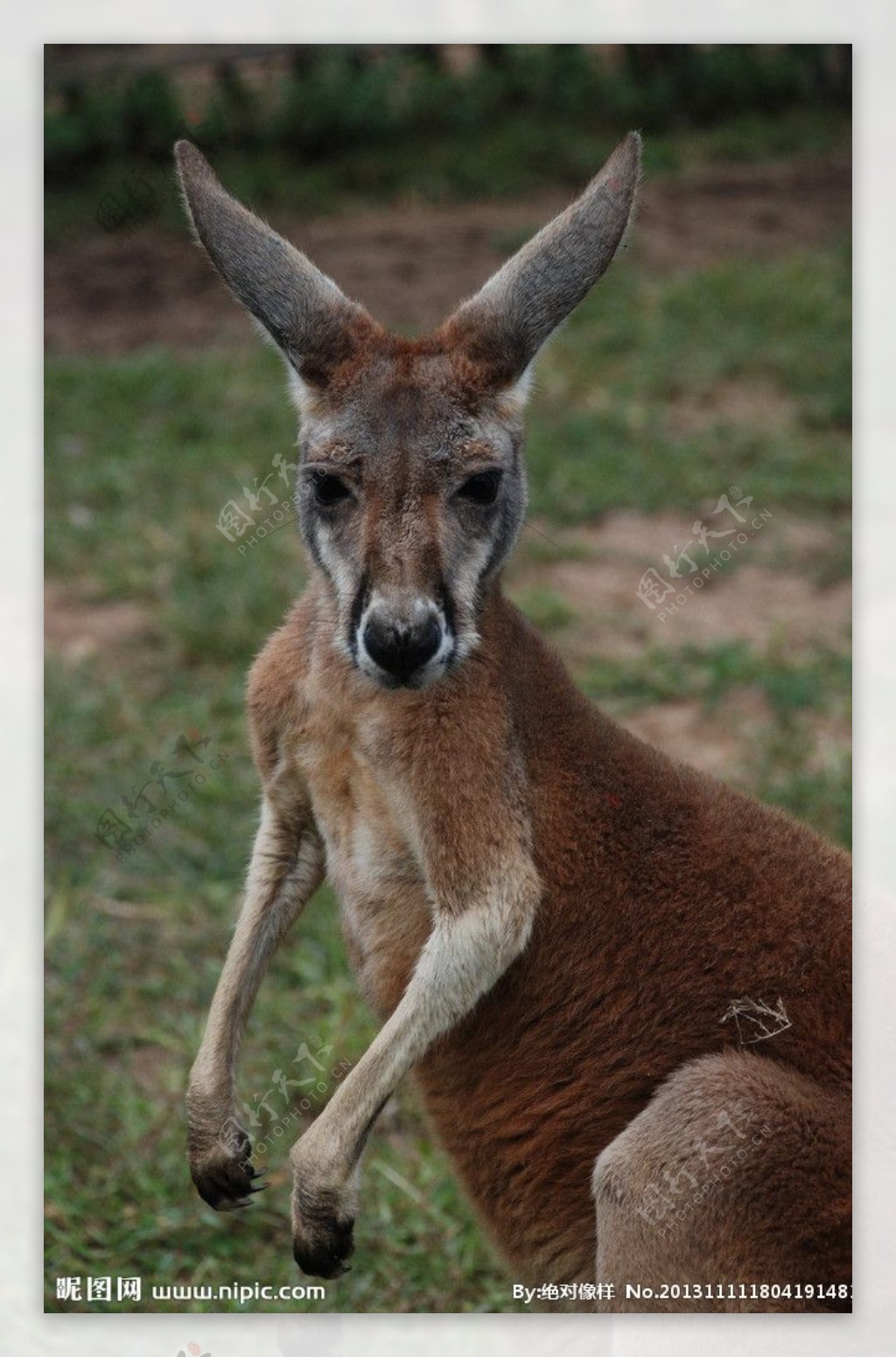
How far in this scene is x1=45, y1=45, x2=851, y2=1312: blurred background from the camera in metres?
4.16

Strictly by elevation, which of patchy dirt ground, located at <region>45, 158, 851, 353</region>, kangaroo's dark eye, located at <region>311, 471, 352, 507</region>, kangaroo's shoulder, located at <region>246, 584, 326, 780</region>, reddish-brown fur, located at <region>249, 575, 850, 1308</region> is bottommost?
reddish-brown fur, located at <region>249, 575, 850, 1308</region>

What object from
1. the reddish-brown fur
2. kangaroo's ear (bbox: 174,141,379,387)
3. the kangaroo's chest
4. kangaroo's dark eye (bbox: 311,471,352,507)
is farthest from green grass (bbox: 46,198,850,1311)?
kangaroo's ear (bbox: 174,141,379,387)

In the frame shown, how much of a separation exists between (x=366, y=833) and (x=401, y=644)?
1.93 feet

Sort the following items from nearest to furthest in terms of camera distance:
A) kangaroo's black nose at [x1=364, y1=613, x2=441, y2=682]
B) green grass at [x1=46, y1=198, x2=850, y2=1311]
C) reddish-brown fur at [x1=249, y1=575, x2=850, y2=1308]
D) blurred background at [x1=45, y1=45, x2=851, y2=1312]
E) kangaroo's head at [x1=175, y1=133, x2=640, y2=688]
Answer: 1. kangaroo's black nose at [x1=364, y1=613, x2=441, y2=682]
2. kangaroo's head at [x1=175, y1=133, x2=640, y2=688]
3. reddish-brown fur at [x1=249, y1=575, x2=850, y2=1308]
4. green grass at [x1=46, y1=198, x2=850, y2=1311]
5. blurred background at [x1=45, y1=45, x2=851, y2=1312]

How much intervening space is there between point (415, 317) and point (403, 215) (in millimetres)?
766

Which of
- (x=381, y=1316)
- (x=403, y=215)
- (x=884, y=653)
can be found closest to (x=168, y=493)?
Answer: (x=403, y=215)

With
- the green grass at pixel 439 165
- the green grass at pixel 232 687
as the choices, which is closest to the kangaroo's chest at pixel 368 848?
the green grass at pixel 232 687

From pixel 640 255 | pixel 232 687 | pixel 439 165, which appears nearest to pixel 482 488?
pixel 232 687

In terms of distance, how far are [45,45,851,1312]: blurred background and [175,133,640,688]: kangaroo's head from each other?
1239 millimetres

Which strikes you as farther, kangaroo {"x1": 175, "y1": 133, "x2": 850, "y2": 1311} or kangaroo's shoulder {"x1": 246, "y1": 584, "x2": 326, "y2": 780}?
kangaroo's shoulder {"x1": 246, "y1": 584, "x2": 326, "y2": 780}

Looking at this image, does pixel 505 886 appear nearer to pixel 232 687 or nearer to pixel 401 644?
pixel 401 644

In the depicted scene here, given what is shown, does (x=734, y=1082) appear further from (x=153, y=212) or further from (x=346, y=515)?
(x=153, y=212)

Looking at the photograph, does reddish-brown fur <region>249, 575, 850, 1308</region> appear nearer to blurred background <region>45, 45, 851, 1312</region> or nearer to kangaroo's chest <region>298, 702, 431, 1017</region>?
kangaroo's chest <region>298, 702, 431, 1017</region>

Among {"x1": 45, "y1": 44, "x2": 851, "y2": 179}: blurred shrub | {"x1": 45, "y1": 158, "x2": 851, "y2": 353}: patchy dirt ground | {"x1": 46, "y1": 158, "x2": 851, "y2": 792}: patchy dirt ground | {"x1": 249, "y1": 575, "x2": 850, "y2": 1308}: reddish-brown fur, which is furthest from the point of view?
{"x1": 45, "y1": 158, "x2": 851, "y2": 353}: patchy dirt ground
